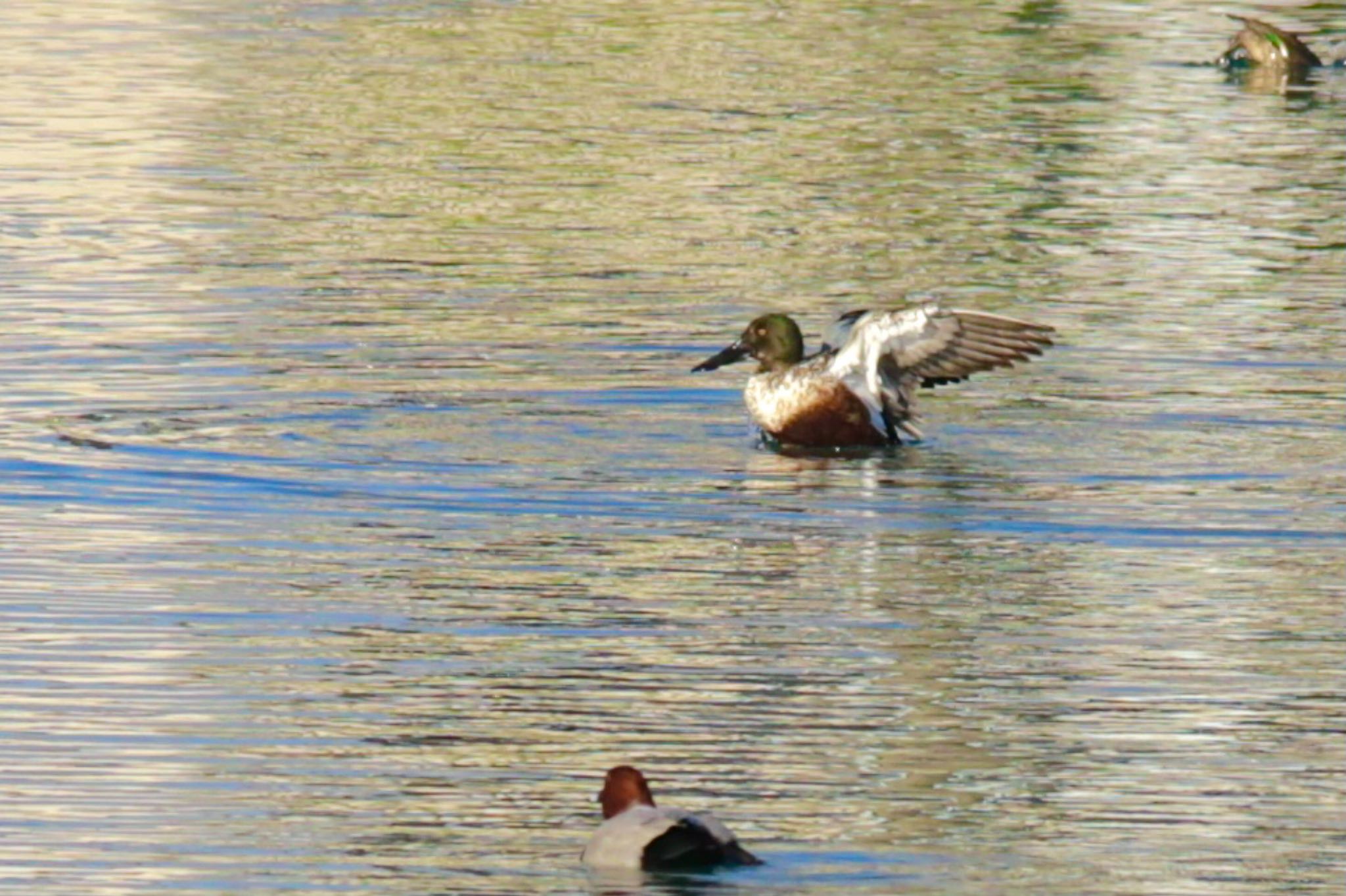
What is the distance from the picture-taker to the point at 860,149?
24203 millimetres

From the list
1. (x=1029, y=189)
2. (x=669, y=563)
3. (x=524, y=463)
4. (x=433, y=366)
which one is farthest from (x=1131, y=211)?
(x=669, y=563)

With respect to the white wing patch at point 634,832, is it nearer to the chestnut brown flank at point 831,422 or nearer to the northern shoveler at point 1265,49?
the chestnut brown flank at point 831,422

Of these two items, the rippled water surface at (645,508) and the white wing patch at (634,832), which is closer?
the white wing patch at (634,832)

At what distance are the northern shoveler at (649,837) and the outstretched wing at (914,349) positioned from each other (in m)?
6.61

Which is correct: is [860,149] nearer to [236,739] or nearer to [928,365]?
[928,365]

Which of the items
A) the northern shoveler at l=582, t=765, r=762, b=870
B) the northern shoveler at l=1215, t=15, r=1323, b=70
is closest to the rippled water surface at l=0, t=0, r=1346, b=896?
the northern shoveler at l=582, t=765, r=762, b=870

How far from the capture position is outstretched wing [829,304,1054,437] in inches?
556

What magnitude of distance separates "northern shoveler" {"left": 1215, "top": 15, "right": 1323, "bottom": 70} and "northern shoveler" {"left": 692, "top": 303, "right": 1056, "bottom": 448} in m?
15.0

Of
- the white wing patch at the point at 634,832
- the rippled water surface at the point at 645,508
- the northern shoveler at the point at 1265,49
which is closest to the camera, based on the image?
the white wing patch at the point at 634,832

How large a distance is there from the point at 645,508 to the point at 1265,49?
58.9 feet

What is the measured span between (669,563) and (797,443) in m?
2.79

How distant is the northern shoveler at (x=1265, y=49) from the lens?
29.0 m

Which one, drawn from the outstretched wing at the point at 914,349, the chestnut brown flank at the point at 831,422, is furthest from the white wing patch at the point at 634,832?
the outstretched wing at the point at 914,349

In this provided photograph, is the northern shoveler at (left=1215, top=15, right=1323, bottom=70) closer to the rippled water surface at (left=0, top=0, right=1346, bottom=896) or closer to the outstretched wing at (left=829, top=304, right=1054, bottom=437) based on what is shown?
the rippled water surface at (left=0, top=0, right=1346, bottom=896)
